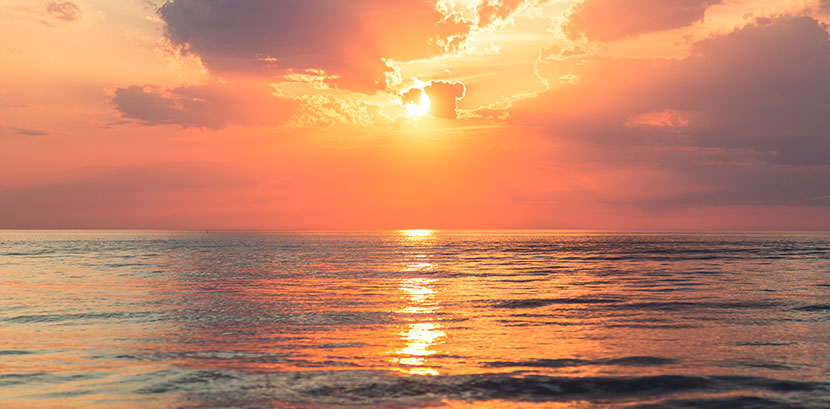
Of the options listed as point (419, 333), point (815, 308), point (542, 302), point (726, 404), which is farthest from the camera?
point (542, 302)

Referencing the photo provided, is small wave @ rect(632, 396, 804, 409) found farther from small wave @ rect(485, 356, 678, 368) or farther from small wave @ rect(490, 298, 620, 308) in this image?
small wave @ rect(490, 298, 620, 308)

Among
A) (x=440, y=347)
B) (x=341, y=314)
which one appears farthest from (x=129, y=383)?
(x=341, y=314)

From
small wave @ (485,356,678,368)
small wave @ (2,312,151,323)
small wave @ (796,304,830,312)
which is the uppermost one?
small wave @ (485,356,678,368)

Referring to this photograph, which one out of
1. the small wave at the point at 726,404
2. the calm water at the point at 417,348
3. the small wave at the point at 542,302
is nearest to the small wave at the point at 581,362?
the calm water at the point at 417,348

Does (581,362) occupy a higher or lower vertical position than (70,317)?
higher

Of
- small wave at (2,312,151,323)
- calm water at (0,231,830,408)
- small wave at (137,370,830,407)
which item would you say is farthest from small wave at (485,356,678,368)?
small wave at (2,312,151,323)

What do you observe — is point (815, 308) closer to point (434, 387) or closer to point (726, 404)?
point (726, 404)

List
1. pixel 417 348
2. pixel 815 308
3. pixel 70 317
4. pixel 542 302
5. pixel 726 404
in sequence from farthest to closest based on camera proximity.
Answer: pixel 542 302 < pixel 815 308 < pixel 70 317 < pixel 417 348 < pixel 726 404

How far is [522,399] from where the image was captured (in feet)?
46.5

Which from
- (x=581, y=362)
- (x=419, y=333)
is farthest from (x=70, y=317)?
(x=581, y=362)

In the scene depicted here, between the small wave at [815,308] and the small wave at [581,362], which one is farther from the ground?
the small wave at [581,362]

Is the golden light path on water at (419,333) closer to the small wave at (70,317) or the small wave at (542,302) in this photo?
the small wave at (542,302)

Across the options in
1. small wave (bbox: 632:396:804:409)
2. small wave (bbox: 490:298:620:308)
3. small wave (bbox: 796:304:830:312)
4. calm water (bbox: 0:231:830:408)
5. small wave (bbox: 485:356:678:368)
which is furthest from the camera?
small wave (bbox: 490:298:620:308)

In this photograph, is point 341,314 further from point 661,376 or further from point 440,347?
point 661,376
